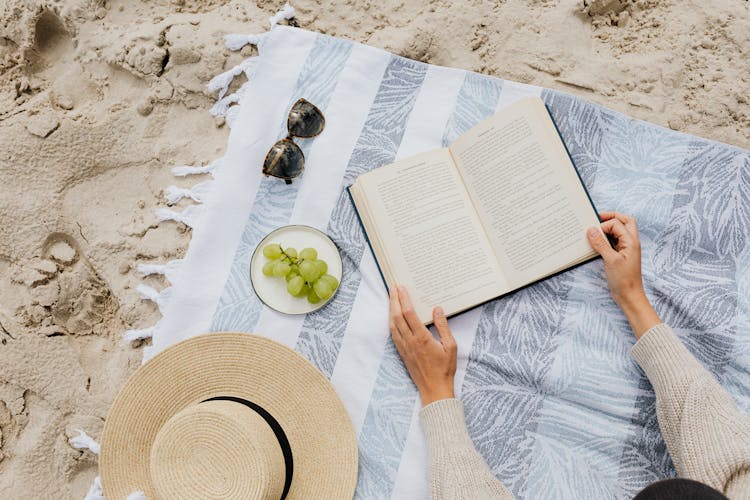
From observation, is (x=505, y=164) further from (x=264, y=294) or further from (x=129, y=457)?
(x=129, y=457)

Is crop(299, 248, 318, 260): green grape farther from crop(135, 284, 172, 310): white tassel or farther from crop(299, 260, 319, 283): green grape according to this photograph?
crop(135, 284, 172, 310): white tassel

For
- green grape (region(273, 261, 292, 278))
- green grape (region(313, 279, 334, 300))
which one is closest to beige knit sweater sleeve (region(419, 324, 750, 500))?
green grape (region(313, 279, 334, 300))

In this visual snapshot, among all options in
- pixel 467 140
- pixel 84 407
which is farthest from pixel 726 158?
pixel 84 407

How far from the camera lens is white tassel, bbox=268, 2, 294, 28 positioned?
1.55 meters

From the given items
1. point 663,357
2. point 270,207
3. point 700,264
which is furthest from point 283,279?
point 700,264

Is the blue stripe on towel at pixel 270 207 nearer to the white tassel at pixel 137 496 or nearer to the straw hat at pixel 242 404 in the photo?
the straw hat at pixel 242 404

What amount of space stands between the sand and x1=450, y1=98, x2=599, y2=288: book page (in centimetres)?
21

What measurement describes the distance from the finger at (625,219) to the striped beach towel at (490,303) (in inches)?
1.6

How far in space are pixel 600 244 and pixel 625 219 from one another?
0.10 m

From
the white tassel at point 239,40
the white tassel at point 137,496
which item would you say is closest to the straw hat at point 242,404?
the white tassel at point 137,496

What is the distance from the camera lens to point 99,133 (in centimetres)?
152

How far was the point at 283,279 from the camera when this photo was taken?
146 cm

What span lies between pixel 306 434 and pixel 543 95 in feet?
3.55

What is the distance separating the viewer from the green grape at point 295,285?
1382 mm
